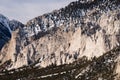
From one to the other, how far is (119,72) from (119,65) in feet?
18.2

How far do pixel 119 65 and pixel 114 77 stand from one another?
23.3 feet

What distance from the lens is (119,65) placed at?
199 meters

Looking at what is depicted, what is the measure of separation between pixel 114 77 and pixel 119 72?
2845 mm

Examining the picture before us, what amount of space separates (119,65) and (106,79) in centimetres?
911

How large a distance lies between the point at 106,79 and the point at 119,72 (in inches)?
234

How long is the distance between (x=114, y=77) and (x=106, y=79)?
331cm

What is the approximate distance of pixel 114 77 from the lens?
638ft

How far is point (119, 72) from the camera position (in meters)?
194

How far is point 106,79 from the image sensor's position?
194625 mm
